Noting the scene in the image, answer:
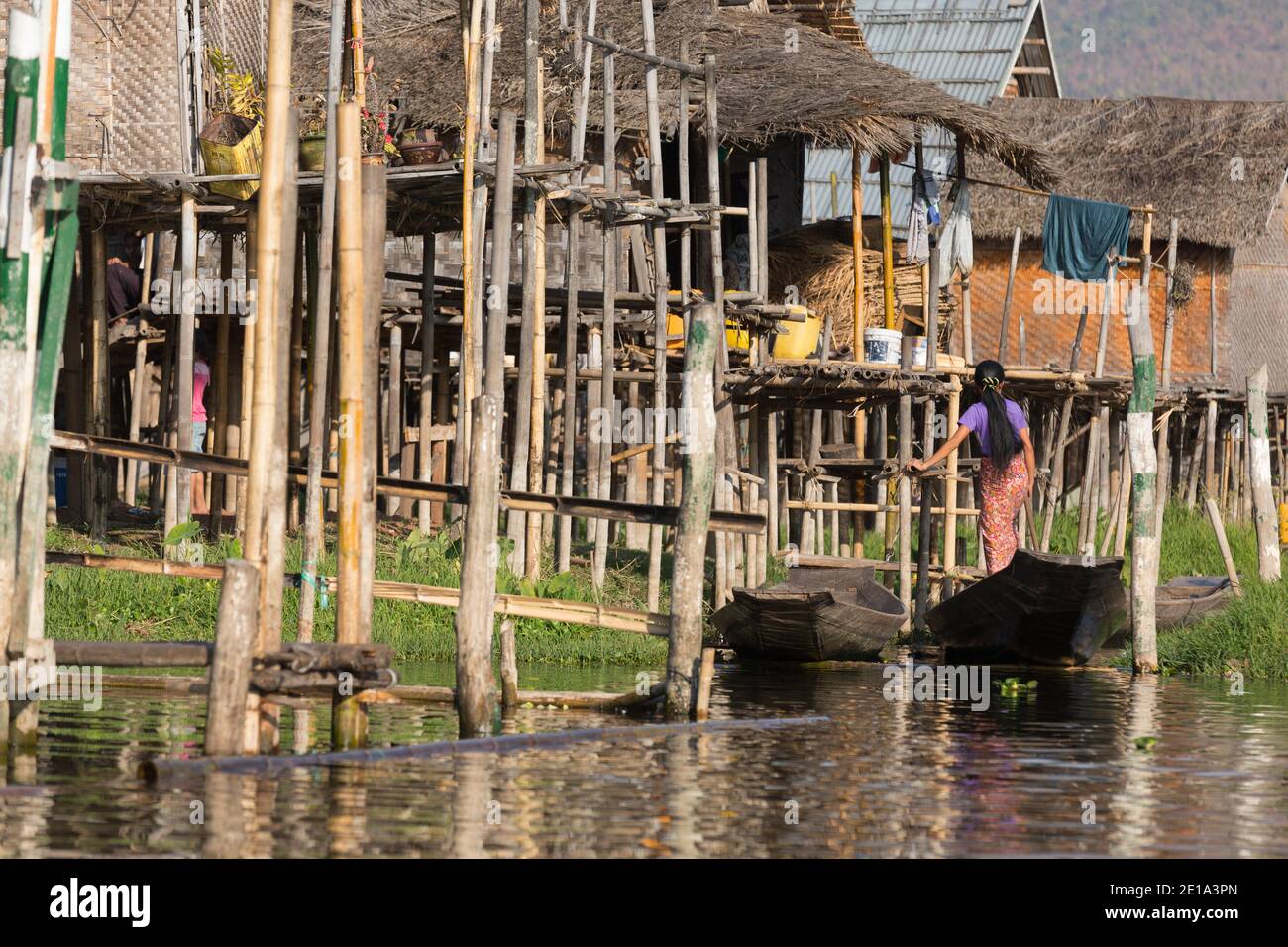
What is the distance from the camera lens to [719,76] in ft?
60.1

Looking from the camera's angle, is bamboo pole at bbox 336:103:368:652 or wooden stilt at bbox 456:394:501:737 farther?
wooden stilt at bbox 456:394:501:737

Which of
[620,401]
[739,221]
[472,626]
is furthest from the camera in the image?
[739,221]

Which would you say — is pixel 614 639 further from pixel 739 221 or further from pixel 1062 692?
pixel 739 221

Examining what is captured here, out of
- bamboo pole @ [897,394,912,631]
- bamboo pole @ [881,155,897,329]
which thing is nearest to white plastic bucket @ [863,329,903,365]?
bamboo pole @ [897,394,912,631]

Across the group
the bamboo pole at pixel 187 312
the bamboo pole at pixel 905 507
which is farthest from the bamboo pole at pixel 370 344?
the bamboo pole at pixel 905 507

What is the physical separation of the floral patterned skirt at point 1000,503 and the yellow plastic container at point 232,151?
5.76 metres

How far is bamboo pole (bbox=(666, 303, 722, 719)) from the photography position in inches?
411

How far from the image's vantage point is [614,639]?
1508 centimetres

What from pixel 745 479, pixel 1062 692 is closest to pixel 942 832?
pixel 1062 692

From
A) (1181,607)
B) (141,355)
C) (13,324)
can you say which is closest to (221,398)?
(141,355)

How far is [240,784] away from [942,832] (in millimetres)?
2981

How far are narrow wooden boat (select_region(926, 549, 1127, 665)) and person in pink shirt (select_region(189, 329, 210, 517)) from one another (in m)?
6.37

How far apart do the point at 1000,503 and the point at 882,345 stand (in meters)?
2.67

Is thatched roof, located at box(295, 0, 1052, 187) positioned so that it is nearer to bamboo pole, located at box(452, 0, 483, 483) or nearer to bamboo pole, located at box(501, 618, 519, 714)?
bamboo pole, located at box(452, 0, 483, 483)
